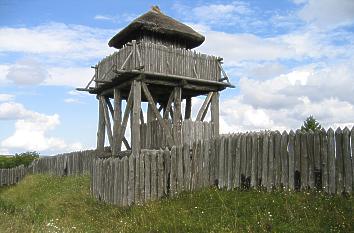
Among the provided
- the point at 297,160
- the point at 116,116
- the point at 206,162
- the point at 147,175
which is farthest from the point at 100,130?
the point at 297,160

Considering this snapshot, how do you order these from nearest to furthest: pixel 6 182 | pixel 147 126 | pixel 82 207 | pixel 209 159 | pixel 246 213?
pixel 246 213, pixel 209 159, pixel 82 207, pixel 147 126, pixel 6 182

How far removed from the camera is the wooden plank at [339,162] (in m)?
9.00

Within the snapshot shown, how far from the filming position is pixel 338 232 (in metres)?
7.44

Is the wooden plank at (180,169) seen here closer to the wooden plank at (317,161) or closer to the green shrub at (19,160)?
the wooden plank at (317,161)

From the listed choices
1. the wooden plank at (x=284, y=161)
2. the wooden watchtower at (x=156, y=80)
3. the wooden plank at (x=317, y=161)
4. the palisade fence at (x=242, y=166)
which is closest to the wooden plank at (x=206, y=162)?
the palisade fence at (x=242, y=166)

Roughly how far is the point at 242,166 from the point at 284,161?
122 centimetres

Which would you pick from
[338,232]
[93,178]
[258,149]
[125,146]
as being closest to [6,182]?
[125,146]

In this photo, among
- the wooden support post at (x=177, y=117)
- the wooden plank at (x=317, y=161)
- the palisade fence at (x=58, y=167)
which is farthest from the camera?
the palisade fence at (x=58, y=167)

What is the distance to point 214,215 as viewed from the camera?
9195 mm

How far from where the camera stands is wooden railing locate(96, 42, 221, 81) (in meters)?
16.3

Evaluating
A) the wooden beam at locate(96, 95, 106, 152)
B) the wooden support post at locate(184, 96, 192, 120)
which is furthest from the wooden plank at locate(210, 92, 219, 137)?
the wooden beam at locate(96, 95, 106, 152)

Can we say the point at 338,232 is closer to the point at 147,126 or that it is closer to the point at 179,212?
the point at 179,212

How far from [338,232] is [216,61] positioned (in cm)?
1234

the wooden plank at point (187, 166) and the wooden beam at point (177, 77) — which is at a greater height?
the wooden beam at point (177, 77)
